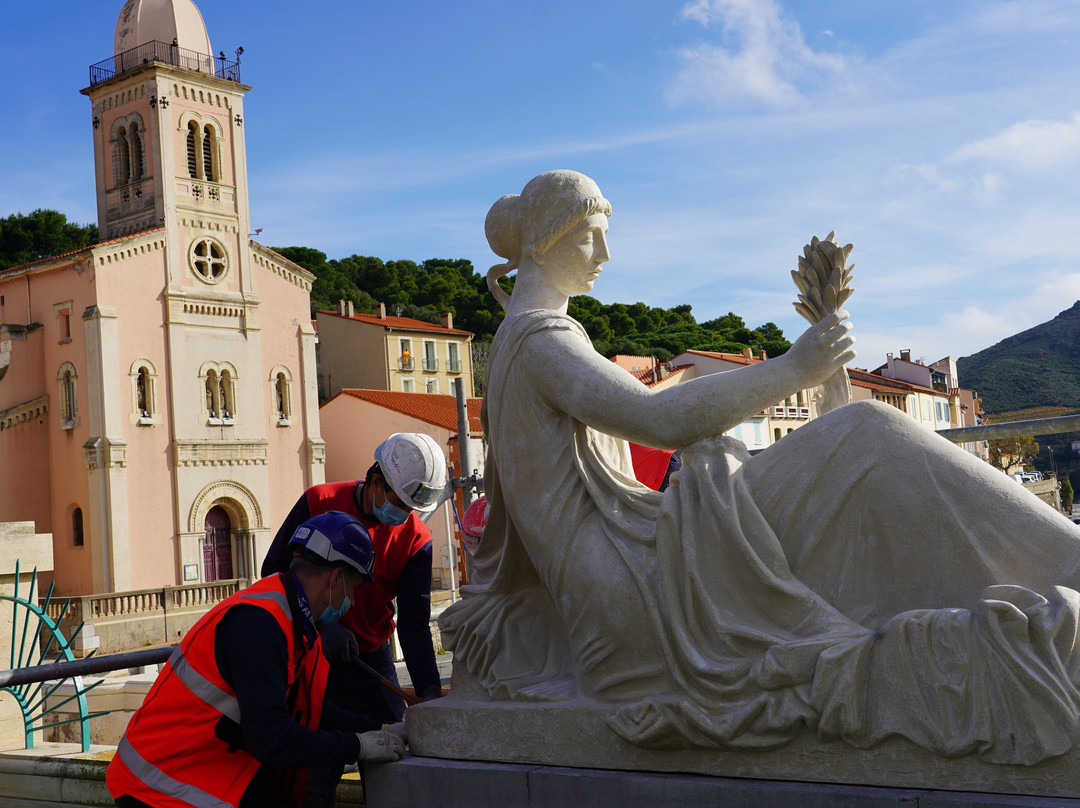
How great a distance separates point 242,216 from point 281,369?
5.38 m

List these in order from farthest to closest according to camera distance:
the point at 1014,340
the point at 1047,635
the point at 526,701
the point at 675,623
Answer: the point at 1014,340 < the point at 526,701 < the point at 675,623 < the point at 1047,635

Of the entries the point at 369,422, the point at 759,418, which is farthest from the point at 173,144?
the point at 759,418

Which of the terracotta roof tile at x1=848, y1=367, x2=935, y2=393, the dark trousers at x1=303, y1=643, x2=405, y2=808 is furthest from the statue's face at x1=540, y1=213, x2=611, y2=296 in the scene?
the terracotta roof tile at x1=848, y1=367, x2=935, y2=393

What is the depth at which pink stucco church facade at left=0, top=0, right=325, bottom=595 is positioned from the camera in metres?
33.3

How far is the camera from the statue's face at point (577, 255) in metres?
3.76

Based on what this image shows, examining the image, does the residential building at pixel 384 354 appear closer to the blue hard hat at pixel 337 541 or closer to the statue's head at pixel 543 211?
the statue's head at pixel 543 211

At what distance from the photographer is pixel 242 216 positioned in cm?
3769

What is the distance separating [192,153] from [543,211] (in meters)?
36.2

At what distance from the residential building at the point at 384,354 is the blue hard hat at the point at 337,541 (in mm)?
47468

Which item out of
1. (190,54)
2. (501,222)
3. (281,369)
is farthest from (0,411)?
(501,222)

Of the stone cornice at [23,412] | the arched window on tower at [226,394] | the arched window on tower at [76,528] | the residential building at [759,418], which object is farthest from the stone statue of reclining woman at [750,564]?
the residential building at [759,418]

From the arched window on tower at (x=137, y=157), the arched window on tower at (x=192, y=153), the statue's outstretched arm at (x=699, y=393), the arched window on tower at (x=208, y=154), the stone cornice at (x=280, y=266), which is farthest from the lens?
the stone cornice at (x=280, y=266)

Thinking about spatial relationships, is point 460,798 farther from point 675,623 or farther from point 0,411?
point 0,411

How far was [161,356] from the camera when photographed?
34969mm
